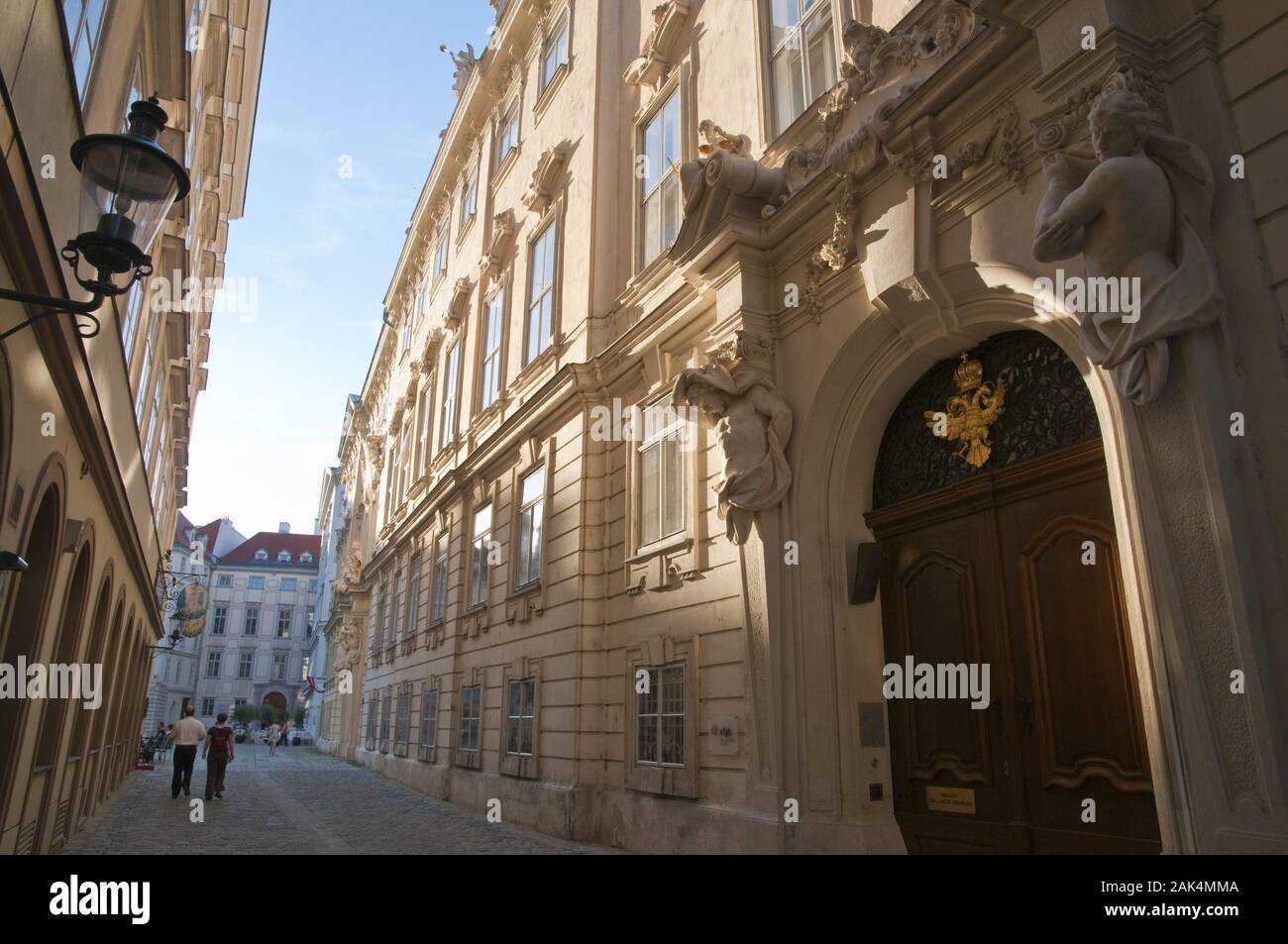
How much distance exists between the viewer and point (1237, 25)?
5.15 meters

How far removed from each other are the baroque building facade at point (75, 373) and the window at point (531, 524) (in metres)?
5.67

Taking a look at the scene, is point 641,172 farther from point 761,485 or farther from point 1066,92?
point 1066,92

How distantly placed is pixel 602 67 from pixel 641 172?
2540mm

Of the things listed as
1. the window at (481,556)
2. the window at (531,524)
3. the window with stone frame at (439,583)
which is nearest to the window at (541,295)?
the window at (531,524)

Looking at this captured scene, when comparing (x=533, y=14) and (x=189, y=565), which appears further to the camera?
(x=189, y=565)

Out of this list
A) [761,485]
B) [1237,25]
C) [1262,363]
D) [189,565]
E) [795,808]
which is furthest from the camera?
[189,565]

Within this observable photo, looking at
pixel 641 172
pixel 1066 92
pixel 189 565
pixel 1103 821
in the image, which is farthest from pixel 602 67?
pixel 189 565

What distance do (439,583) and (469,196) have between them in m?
10.4

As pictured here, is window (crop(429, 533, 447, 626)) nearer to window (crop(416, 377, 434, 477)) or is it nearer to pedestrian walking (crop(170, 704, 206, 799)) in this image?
window (crop(416, 377, 434, 477))

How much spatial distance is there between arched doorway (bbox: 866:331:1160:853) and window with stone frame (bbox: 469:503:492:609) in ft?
32.0

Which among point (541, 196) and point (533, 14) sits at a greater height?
point (533, 14)

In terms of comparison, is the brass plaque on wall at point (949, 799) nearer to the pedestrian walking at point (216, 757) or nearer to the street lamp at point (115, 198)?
the street lamp at point (115, 198)

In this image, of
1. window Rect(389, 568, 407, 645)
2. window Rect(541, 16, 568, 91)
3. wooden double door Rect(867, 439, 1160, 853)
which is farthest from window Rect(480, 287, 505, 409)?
wooden double door Rect(867, 439, 1160, 853)

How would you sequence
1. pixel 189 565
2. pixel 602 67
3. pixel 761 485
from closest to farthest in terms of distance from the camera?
1. pixel 761 485
2. pixel 602 67
3. pixel 189 565
